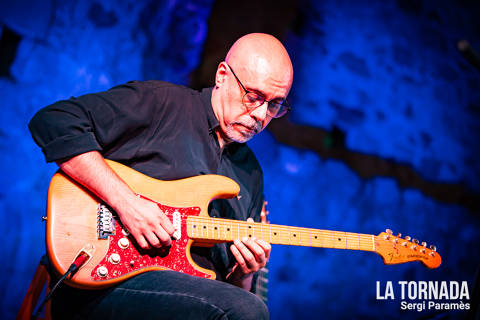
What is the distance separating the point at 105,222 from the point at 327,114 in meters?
2.56

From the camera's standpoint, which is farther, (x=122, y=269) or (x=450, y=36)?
(x=450, y=36)

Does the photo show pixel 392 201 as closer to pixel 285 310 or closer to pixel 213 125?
pixel 285 310

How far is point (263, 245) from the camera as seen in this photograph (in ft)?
5.65

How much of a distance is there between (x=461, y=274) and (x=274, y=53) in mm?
3522

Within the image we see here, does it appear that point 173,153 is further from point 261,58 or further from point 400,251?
point 400,251

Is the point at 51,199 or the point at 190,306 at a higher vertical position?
the point at 51,199

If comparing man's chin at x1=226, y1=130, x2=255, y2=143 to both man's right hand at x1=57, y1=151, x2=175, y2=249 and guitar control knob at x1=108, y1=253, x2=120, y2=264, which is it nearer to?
man's right hand at x1=57, y1=151, x2=175, y2=249

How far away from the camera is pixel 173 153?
178 cm

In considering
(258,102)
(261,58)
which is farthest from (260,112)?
(261,58)

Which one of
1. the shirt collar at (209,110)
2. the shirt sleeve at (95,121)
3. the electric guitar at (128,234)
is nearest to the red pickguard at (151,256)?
the electric guitar at (128,234)

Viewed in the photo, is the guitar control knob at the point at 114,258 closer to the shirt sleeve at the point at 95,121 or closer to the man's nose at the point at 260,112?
the shirt sleeve at the point at 95,121

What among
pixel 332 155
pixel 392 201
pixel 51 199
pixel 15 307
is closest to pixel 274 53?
pixel 51 199

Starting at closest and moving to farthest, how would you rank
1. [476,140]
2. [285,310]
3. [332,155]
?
1. [285,310]
2. [332,155]
3. [476,140]

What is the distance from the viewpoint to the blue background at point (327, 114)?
221 cm
